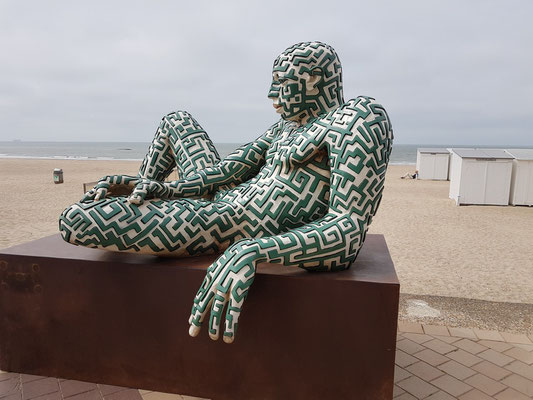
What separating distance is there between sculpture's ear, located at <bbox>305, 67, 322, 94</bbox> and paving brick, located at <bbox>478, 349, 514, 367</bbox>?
2.17 m

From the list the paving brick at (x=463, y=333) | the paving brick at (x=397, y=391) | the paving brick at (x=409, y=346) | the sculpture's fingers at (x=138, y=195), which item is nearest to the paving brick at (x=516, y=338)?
the paving brick at (x=463, y=333)

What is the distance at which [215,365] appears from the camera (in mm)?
2311

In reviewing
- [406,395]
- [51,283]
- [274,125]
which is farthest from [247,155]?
[406,395]

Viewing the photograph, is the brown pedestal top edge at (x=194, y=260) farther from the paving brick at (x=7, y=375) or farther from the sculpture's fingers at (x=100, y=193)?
the paving brick at (x=7, y=375)

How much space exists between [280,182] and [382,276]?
723mm

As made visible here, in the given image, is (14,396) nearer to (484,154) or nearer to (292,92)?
(292,92)

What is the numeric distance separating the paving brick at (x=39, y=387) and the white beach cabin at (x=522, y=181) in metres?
11.2

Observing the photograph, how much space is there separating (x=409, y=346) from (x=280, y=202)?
159cm

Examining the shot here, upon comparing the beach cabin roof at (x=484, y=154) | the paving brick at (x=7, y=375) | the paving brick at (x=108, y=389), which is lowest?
the paving brick at (x=7, y=375)

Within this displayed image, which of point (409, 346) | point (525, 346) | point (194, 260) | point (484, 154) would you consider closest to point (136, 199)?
point (194, 260)

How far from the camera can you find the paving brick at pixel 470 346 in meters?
3.04

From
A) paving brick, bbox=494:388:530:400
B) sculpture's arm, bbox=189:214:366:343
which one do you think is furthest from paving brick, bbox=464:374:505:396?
sculpture's arm, bbox=189:214:366:343

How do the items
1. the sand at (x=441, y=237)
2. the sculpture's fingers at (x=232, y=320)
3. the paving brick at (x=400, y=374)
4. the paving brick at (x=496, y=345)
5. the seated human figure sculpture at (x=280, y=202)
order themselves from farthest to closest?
the sand at (x=441, y=237)
the paving brick at (x=496, y=345)
the paving brick at (x=400, y=374)
the seated human figure sculpture at (x=280, y=202)
the sculpture's fingers at (x=232, y=320)

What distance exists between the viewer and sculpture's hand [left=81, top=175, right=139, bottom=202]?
2.29 meters
